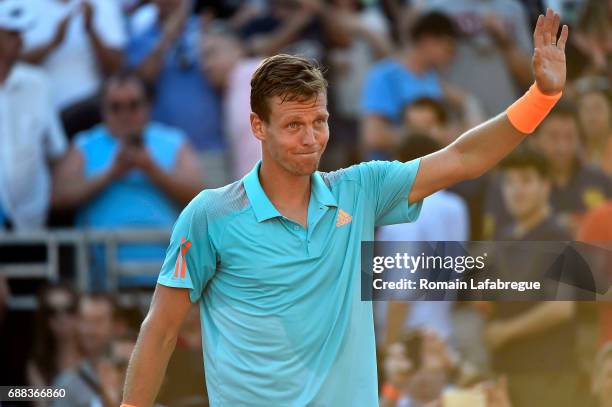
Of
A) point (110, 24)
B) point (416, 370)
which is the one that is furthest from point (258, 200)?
point (110, 24)

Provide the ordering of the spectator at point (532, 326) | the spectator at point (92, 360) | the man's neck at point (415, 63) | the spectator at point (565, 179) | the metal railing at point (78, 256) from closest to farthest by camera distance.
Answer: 1. the spectator at point (532, 326)
2. the spectator at point (92, 360)
3. the spectator at point (565, 179)
4. the metal railing at point (78, 256)
5. the man's neck at point (415, 63)

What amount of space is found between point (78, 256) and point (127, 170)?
0.67 m

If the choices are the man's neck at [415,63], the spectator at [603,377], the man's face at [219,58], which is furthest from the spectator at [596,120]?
the man's face at [219,58]

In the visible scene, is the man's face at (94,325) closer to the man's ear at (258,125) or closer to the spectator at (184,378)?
the spectator at (184,378)

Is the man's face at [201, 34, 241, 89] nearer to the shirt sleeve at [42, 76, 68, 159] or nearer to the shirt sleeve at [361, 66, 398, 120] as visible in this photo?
the shirt sleeve at [361, 66, 398, 120]

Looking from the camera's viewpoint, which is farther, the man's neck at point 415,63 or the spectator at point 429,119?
the man's neck at point 415,63

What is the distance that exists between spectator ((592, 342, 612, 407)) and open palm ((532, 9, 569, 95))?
112 inches

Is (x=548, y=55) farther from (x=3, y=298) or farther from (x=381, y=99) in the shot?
(x=3, y=298)

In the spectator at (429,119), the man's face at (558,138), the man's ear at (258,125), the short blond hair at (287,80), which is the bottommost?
the man's ear at (258,125)

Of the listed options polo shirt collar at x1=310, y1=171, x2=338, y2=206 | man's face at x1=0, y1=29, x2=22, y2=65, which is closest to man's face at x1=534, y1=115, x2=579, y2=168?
man's face at x1=0, y1=29, x2=22, y2=65

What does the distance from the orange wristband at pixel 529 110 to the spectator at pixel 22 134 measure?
15.9 ft

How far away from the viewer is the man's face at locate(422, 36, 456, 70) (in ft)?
25.1

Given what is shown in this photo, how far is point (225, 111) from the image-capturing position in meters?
7.73

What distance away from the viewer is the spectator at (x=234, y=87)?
7586 millimetres
